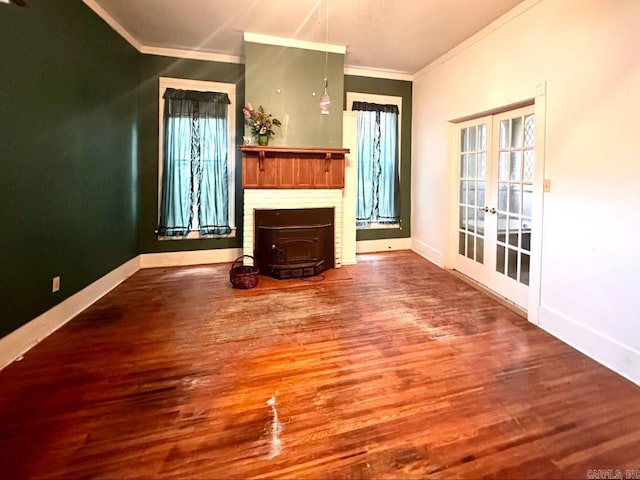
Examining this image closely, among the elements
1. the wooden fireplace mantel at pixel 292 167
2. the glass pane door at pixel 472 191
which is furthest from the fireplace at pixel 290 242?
the glass pane door at pixel 472 191

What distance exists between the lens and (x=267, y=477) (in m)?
1.42

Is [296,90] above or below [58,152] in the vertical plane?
above

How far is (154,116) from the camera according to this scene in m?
4.71


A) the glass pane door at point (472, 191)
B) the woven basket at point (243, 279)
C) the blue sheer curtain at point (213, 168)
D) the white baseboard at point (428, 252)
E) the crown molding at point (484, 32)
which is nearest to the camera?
the crown molding at point (484, 32)

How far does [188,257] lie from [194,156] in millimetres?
1495

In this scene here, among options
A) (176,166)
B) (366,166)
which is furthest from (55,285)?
(366,166)

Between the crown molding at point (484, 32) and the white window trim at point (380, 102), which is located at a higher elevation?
the crown molding at point (484, 32)

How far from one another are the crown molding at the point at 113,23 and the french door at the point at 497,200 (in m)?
4.41

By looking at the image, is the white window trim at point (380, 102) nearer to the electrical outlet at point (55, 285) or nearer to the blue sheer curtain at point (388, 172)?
the blue sheer curtain at point (388, 172)

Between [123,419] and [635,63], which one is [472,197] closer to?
[635,63]

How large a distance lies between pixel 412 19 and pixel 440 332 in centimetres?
336

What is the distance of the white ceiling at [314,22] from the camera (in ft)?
11.2

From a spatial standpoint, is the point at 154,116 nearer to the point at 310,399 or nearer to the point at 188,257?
the point at 188,257

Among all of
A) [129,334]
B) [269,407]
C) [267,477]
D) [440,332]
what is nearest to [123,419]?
[269,407]
